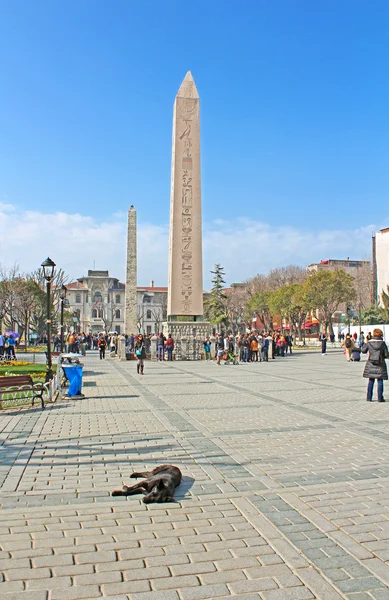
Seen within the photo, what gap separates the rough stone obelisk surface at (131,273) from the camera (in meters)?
45.7

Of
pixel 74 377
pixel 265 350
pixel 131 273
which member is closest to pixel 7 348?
pixel 265 350

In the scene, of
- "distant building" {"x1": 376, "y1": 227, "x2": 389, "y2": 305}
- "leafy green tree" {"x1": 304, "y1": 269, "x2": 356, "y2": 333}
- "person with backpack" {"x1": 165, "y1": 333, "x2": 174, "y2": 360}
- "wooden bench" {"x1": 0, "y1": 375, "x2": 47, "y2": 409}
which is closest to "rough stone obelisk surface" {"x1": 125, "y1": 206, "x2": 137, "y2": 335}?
Result: "person with backpack" {"x1": 165, "y1": 333, "x2": 174, "y2": 360}

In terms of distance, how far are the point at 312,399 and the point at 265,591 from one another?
30.2 ft

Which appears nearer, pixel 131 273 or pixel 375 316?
pixel 131 273

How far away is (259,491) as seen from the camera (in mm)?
5320

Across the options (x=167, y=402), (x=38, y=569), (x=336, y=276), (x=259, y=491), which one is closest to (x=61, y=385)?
(x=167, y=402)

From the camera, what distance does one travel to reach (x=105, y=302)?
10650cm

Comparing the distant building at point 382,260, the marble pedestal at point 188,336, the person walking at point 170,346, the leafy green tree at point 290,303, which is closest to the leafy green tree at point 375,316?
the leafy green tree at point 290,303

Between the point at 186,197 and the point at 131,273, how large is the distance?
18.8 meters

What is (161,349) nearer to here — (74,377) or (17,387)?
(74,377)

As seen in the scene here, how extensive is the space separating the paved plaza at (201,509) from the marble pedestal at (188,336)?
20.5 metres

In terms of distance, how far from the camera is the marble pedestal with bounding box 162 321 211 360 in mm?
30392

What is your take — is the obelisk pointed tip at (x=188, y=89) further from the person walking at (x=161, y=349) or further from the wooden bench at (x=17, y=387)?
the wooden bench at (x=17, y=387)

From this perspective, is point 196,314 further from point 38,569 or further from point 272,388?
point 38,569
